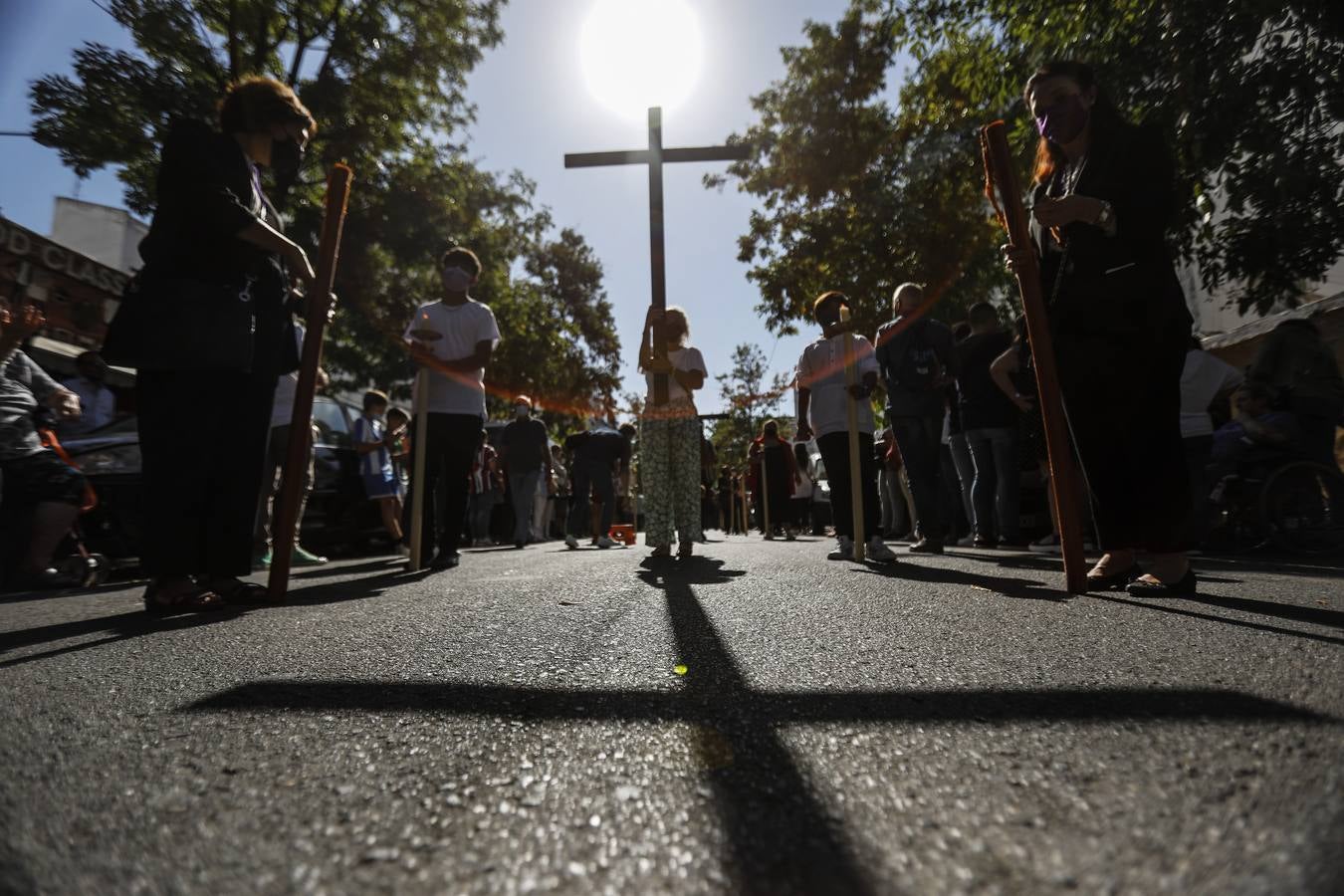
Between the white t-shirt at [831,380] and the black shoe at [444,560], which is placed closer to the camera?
the black shoe at [444,560]

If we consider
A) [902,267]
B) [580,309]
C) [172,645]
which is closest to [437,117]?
[902,267]

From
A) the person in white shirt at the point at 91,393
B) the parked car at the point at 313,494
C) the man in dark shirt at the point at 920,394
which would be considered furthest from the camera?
the person in white shirt at the point at 91,393

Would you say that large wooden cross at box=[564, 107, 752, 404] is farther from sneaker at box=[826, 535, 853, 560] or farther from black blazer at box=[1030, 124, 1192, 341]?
black blazer at box=[1030, 124, 1192, 341]

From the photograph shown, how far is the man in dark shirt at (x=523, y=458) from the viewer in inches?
397

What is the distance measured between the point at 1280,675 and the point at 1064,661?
0.39 metres

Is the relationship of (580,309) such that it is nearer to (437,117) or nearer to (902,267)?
(437,117)

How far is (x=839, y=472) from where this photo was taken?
574 cm

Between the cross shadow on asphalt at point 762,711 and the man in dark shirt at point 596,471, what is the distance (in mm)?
8262

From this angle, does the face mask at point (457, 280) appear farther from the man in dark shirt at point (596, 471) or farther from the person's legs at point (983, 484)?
the man in dark shirt at point (596, 471)

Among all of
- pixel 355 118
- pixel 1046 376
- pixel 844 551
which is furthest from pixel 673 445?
pixel 355 118

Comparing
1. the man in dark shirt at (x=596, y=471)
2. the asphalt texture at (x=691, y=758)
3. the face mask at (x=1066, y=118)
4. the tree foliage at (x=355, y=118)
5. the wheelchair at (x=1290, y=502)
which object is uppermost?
the tree foliage at (x=355, y=118)

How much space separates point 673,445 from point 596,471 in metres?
4.59

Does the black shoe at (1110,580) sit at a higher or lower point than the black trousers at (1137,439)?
lower

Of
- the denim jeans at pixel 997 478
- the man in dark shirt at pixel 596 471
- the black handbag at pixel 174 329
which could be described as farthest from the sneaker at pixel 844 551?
the man in dark shirt at pixel 596 471
